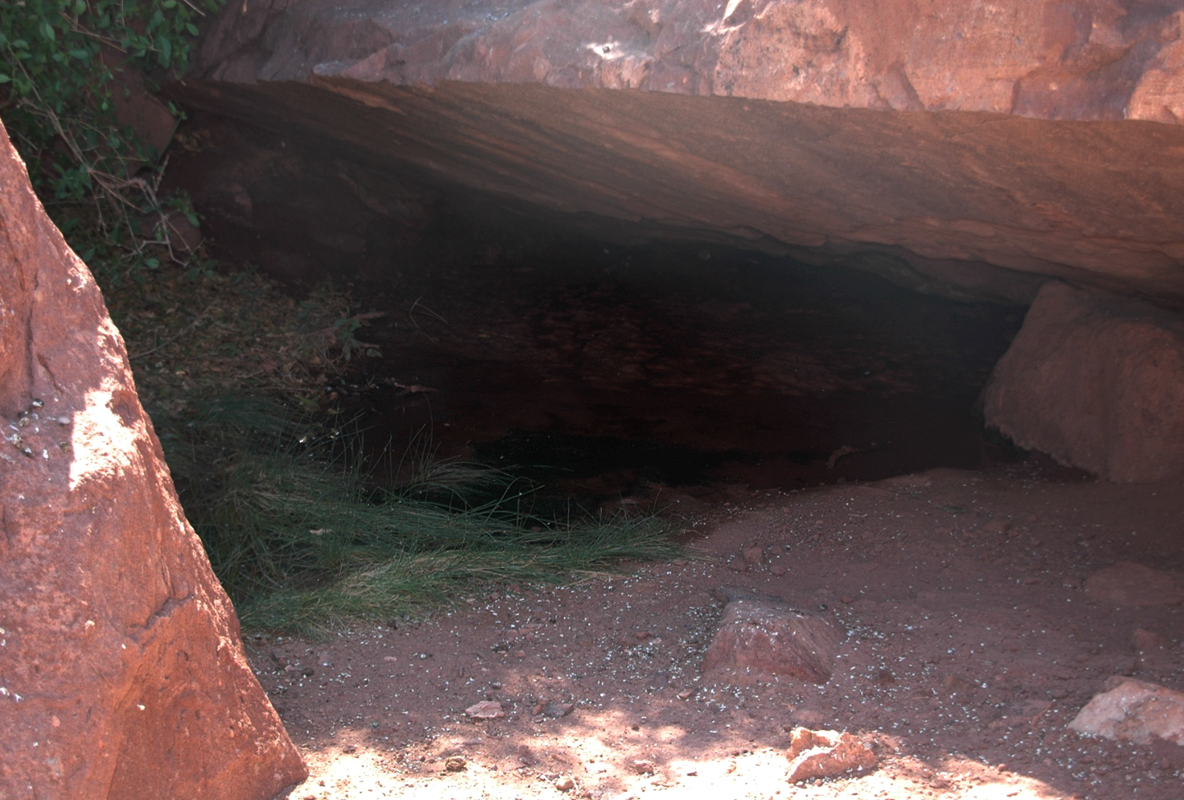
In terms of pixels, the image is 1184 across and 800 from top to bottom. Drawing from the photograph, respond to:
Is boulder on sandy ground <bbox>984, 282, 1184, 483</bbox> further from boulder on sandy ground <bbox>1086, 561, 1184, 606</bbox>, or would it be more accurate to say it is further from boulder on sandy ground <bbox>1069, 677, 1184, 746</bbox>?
boulder on sandy ground <bbox>1069, 677, 1184, 746</bbox>

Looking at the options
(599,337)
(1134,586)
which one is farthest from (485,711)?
(599,337)

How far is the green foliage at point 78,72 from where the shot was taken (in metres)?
3.66

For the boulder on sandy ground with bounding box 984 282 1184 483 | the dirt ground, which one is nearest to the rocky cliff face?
the boulder on sandy ground with bounding box 984 282 1184 483

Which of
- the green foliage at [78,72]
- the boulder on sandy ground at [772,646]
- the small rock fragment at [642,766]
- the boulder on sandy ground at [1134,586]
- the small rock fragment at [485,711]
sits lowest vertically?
the small rock fragment at [485,711]

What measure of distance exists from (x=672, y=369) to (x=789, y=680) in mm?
3216

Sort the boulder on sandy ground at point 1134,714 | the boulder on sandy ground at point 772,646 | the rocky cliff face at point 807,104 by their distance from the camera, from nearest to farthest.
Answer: the boulder on sandy ground at point 1134,714 < the rocky cliff face at point 807,104 < the boulder on sandy ground at point 772,646

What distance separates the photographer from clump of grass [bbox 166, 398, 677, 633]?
117 inches

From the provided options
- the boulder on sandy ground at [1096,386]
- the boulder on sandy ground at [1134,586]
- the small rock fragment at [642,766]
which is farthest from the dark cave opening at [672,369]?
the small rock fragment at [642,766]

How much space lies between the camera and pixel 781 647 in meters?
2.48

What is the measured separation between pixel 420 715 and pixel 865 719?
1.07 metres

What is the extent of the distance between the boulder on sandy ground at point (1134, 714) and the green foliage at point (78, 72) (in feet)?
12.6

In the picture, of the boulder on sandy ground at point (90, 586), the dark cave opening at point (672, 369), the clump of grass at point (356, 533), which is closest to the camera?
the boulder on sandy ground at point (90, 586)

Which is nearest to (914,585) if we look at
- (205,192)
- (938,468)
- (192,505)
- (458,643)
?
(938,468)

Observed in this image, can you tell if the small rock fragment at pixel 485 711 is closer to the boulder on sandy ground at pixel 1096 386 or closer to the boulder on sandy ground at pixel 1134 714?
the boulder on sandy ground at pixel 1134 714
